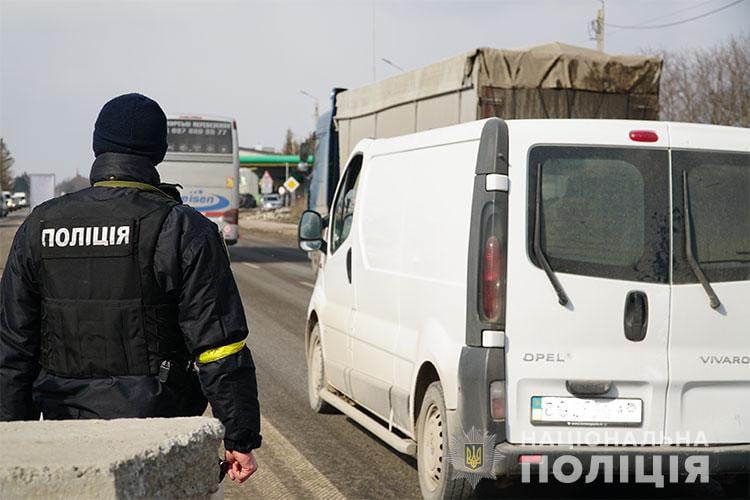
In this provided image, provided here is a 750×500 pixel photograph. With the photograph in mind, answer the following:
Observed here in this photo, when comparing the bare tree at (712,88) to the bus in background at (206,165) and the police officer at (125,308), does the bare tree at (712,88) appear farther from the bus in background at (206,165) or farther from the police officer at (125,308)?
the police officer at (125,308)

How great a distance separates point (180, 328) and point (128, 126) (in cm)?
68

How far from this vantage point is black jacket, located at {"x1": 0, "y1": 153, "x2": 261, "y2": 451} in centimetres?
354

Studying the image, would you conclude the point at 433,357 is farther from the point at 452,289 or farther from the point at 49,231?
the point at 49,231

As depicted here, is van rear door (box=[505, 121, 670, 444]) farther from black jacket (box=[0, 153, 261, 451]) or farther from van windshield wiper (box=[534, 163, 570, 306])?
black jacket (box=[0, 153, 261, 451])

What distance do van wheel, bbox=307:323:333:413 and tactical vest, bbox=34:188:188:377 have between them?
503cm

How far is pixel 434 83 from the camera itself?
13.6 m

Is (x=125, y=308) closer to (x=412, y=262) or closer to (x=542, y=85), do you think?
(x=412, y=262)

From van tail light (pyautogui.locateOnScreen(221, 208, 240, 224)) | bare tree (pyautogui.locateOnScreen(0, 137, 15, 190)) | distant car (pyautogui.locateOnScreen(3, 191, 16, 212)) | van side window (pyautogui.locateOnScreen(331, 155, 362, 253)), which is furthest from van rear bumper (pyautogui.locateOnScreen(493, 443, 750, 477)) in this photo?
bare tree (pyautogui.locateOnScreen(0, 137, 15, 190))

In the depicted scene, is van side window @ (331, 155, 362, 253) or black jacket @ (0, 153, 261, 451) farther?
van side window @ (331, 155, 362, 253)

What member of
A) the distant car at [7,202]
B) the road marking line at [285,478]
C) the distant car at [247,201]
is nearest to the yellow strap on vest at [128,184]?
the road marking line at [285,478]

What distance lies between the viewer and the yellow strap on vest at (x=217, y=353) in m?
3.55

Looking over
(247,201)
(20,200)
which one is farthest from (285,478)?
(20,200)

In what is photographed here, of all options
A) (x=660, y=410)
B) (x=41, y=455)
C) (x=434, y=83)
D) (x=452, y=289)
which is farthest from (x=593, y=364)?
(x=434, y=83)

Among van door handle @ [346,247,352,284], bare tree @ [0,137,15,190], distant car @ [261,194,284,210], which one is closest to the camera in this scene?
van door handle @ [346,247,352,284]
